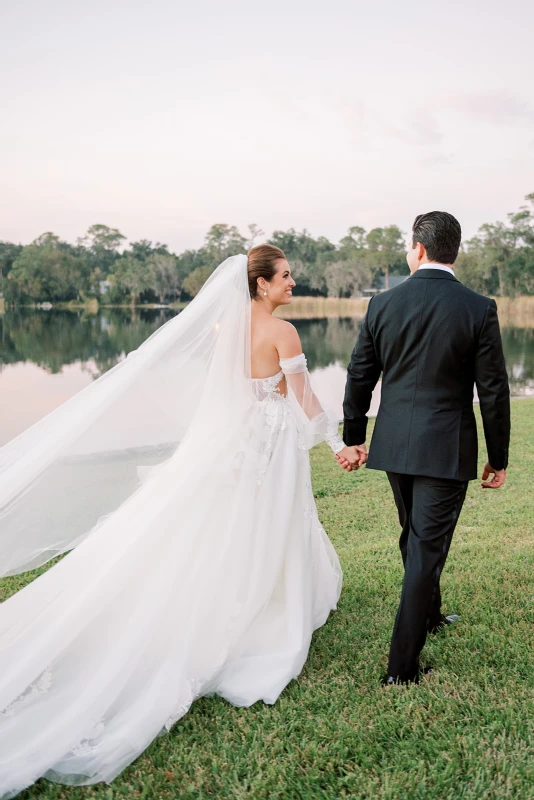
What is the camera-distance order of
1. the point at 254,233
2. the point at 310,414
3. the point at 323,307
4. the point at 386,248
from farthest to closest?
the point at 386,248 < the point at 254,233 < the point at 323,307 < the point at 310,414

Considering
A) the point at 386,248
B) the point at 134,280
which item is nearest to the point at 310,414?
the point at 134,280

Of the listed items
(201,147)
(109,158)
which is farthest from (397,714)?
(201,147)

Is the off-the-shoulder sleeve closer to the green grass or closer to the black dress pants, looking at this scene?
the black dress pants

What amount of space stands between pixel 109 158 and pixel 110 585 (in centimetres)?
3990

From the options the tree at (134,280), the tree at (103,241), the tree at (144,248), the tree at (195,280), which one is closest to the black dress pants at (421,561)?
the tree at (195,280)

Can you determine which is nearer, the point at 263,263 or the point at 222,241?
the point at 263,263

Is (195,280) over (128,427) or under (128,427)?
over

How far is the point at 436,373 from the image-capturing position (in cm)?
284

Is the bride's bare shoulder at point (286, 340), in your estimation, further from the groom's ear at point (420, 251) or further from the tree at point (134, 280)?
the tree at point (134, 280)

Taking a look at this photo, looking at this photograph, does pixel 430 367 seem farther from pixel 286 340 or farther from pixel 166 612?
pixel 166 612

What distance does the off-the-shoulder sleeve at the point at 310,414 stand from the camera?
11.1 ft

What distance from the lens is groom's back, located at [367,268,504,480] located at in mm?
2783

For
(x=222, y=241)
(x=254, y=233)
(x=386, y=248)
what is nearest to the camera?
(x=254, y=233)

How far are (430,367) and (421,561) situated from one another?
845mm
